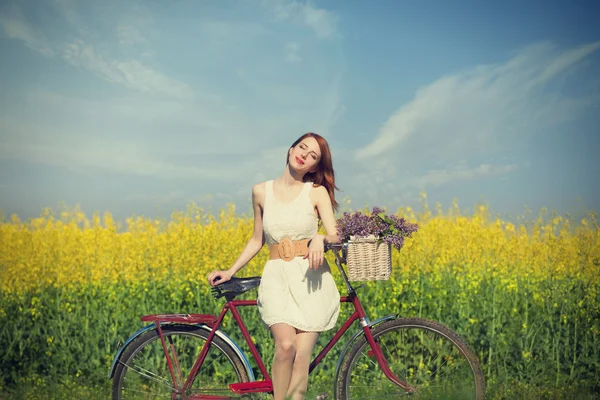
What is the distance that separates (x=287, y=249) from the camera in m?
3.63

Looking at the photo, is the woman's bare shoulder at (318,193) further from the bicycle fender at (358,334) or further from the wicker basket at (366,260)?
the bicycle fender at (358,334)

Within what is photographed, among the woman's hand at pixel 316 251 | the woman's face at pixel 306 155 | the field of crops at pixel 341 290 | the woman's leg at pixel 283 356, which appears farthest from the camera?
the field of crops at pixel 341 290

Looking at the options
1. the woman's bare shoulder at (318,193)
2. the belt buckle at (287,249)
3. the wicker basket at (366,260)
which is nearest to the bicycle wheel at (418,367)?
the wicker basket at (366,260)

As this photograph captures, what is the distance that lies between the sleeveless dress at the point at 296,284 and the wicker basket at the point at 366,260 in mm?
275

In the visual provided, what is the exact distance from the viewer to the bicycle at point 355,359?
12.0 ft

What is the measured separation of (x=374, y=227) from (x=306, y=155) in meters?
0.59

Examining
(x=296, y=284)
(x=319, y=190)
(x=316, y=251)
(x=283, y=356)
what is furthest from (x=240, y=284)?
(x=319, y=190)

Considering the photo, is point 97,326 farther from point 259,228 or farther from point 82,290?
point 259,228

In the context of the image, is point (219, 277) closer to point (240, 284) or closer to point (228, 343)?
point (240, 284)

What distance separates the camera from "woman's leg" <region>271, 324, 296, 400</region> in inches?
141

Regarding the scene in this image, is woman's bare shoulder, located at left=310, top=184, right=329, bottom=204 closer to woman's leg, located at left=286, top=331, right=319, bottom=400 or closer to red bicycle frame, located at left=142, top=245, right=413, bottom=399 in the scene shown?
red bicycle frame, located at left=142, top=245, right=413, bottom=399

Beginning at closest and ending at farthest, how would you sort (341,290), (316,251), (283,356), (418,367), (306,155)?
(316,251) → (283,356) → (306,155) → (418,367) → (341,290)

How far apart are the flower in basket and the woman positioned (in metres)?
0.11

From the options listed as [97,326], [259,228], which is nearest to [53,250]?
[97,326]
